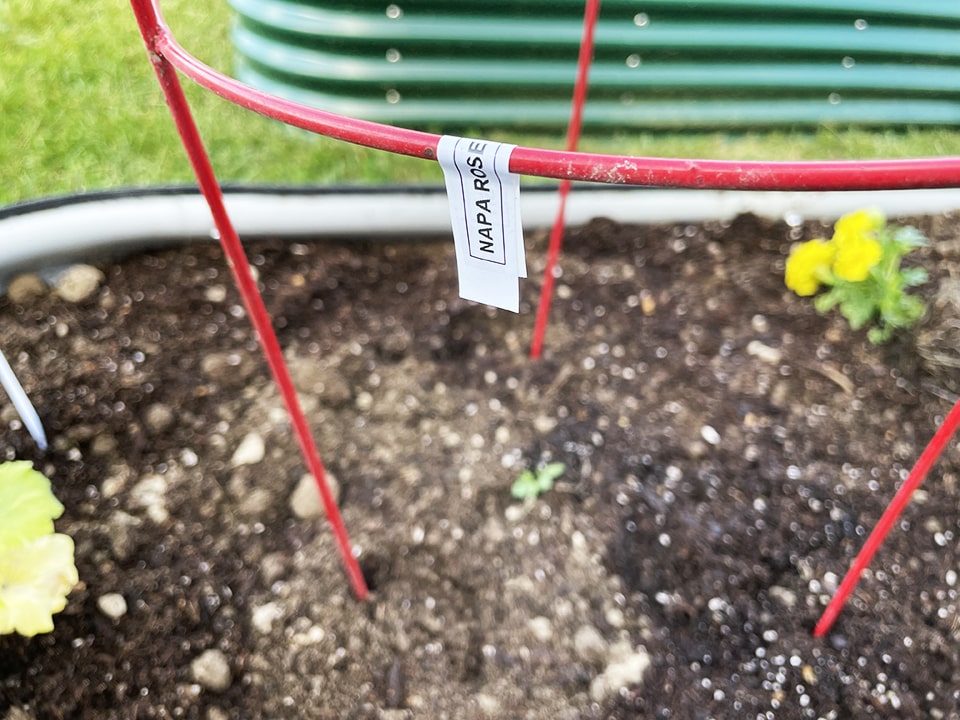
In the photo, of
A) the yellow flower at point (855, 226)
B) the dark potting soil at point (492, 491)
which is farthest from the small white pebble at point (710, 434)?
the yellow flower at point (855, 226)

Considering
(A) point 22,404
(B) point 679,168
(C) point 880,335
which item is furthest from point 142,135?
(C) point 880,335

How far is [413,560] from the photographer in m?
1.11

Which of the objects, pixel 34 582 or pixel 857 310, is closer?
pixel 34 582

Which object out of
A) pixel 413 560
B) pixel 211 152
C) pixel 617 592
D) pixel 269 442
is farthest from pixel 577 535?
pixel 211 152

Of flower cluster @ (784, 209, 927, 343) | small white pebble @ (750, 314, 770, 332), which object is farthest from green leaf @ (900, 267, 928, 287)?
small white pebble @ (750, 314, 770, 332)

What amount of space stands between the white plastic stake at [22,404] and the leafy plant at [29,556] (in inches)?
8.6

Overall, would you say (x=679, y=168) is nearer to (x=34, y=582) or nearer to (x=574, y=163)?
(x=574, y=163)

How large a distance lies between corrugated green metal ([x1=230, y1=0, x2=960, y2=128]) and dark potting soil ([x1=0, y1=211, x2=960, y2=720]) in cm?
37

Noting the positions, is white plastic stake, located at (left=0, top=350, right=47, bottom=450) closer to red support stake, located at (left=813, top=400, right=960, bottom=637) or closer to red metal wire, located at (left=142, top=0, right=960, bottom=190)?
red metal wire, located at (left=142, top=0, right=960, bottom=190)

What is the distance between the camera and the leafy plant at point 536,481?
1.18 meters

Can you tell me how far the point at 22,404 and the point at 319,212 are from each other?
24.5 inches

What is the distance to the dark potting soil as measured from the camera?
0.99 metres

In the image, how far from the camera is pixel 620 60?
1591 millimetres

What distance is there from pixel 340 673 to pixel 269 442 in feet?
1.28
